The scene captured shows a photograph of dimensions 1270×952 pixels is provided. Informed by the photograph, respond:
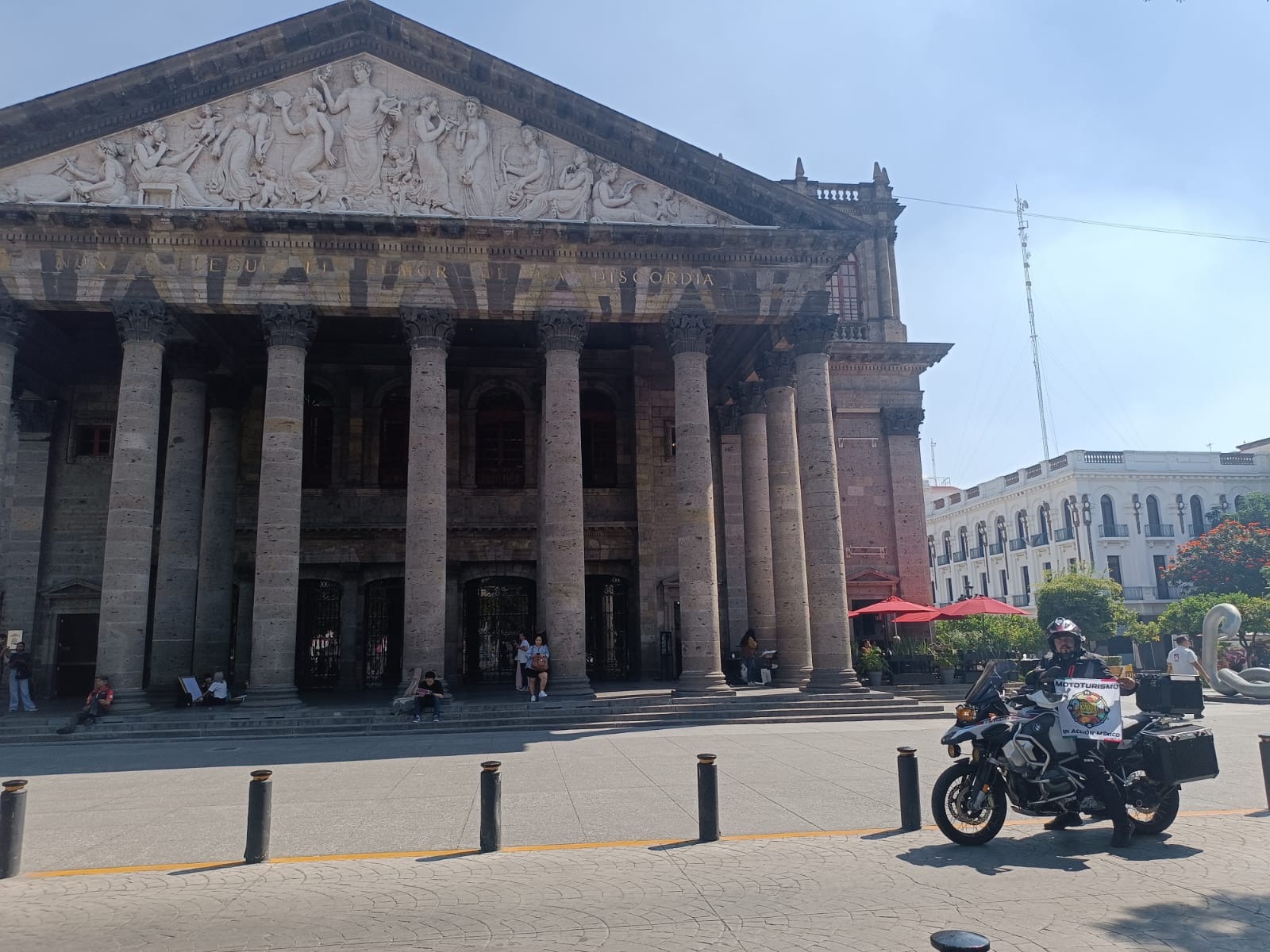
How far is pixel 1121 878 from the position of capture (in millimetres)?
6629

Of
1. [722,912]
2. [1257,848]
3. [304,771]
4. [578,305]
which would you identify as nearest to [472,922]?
[722,912]

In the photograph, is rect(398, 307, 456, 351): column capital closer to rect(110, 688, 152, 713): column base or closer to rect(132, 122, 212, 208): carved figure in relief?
rect(132, 122, 212, 208): carved figure in relief

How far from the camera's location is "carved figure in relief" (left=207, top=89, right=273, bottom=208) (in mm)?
20672

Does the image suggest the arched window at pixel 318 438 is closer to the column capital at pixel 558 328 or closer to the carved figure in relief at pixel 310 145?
the carved figure in relief at pixel 310 145

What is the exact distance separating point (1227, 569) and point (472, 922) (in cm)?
5203

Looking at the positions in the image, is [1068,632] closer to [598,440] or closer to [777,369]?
[777,369]

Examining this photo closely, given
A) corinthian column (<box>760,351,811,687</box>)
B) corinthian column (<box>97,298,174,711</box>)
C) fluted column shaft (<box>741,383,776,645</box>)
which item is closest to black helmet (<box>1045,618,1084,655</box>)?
corinthian column (<box>760,351,811,687</box>)

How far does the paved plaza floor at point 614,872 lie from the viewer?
18.4 feet

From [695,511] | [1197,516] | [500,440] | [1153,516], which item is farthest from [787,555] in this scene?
[1197,516]

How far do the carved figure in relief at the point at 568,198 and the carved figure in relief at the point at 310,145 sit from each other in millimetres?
4803

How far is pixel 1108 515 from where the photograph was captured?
175 ft

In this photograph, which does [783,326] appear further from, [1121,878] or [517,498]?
[1121,878]

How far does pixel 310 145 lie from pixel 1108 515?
163 ft

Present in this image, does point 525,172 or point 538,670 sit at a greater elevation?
point 525,172
